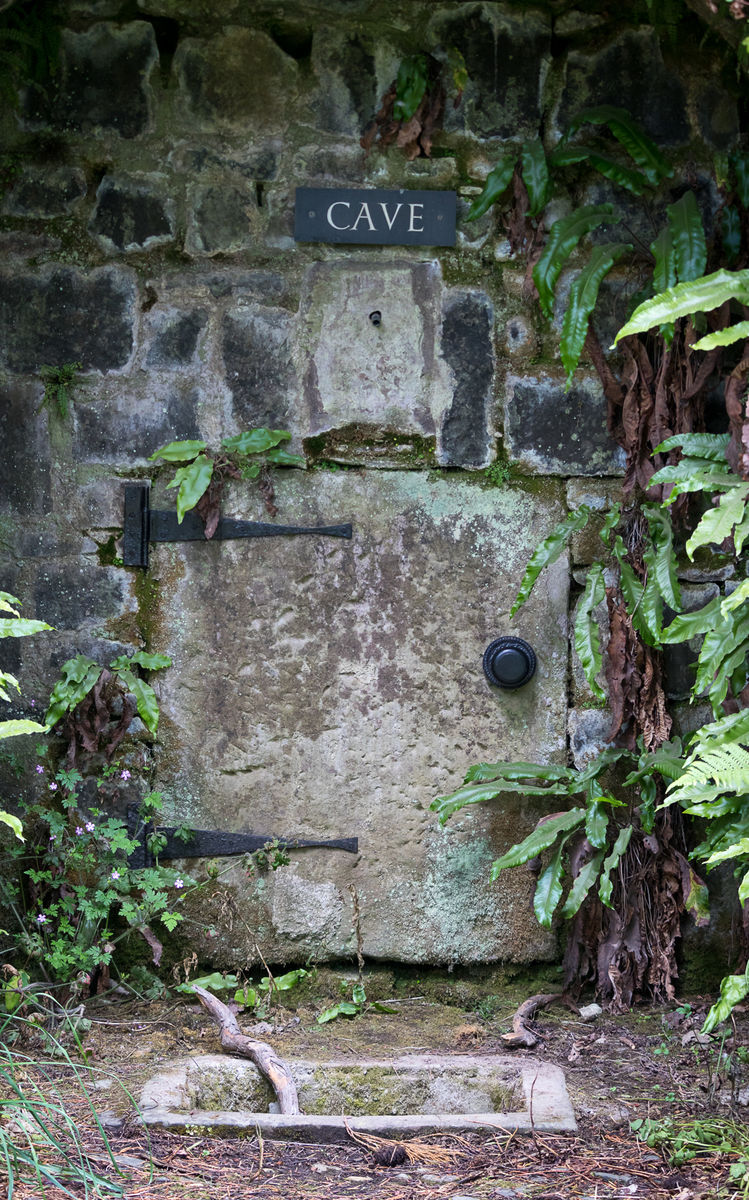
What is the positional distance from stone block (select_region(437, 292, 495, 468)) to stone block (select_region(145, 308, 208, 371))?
2.23 ft

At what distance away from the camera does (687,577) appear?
3.11 meters

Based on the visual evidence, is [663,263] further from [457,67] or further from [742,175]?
[457,67]

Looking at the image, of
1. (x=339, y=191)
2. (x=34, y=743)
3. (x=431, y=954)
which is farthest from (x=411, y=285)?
(x=431, y=954)

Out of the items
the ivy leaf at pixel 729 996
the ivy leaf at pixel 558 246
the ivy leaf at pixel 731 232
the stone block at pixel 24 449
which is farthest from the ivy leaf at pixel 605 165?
the ivy leaf at pixel 729 996

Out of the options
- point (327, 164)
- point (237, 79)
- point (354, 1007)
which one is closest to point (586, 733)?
point (354, 1007)

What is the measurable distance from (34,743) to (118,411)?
0.93m

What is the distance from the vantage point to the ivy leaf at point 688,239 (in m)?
2.89

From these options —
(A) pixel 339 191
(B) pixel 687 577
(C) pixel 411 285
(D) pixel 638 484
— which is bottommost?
(B) pixel 687 577

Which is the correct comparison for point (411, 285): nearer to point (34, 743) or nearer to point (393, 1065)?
point (34, 743)

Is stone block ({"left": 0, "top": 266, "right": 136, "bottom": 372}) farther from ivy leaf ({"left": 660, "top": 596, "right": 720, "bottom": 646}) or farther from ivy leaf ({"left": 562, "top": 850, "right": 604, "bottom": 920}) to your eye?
ivy leaf ({"left": 562, "top": 850, "right": 604, "bottom": 920})

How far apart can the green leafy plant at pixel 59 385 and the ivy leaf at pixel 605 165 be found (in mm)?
1396

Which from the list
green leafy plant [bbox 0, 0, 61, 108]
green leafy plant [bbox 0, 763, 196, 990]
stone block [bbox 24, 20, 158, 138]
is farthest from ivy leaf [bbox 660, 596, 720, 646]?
green leafy plant [bbox 0, 0, 61, 108]

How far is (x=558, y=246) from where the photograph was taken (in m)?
2.95

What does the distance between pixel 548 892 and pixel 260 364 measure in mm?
1581
